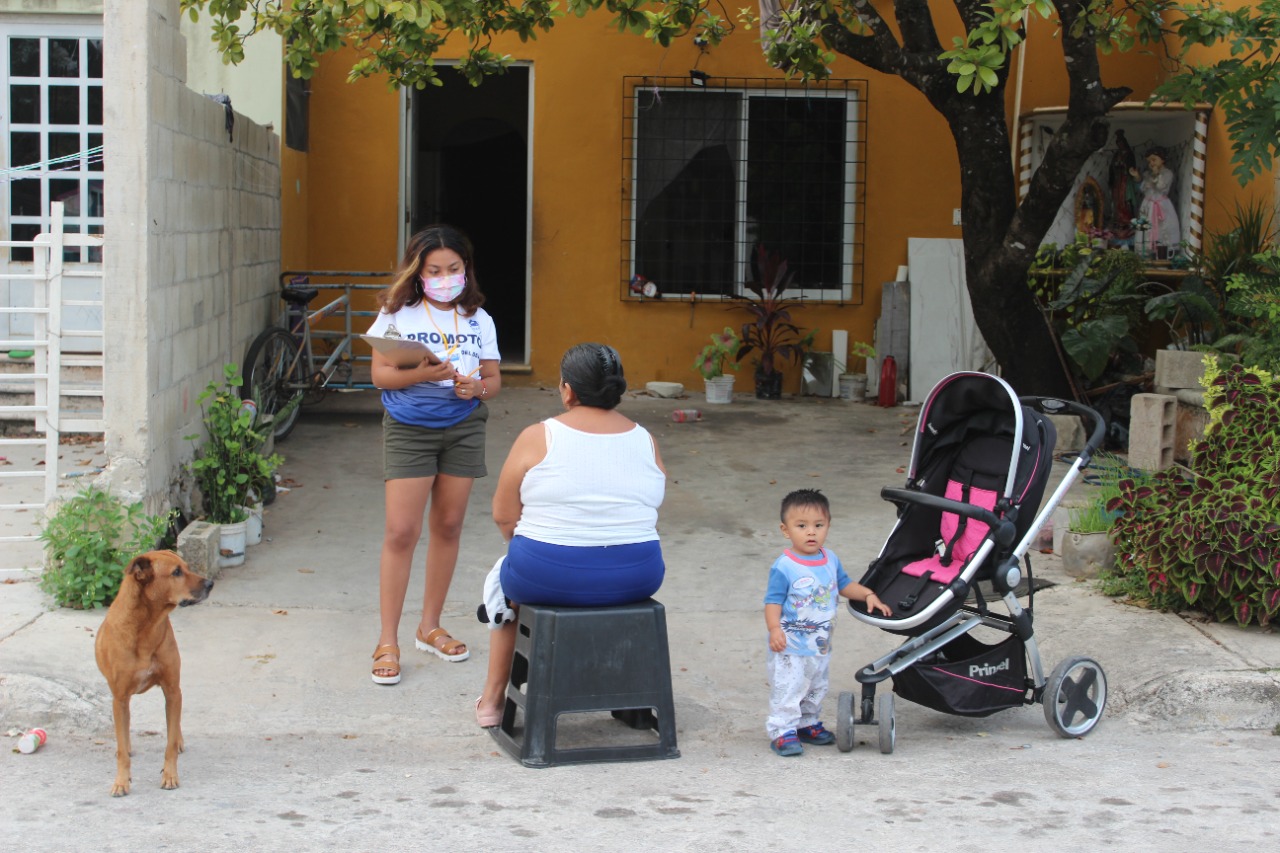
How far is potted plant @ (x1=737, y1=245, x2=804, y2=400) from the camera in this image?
12328mm

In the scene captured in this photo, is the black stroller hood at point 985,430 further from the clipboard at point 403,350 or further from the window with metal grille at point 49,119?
the window with metal grille at point 49,119

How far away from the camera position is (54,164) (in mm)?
10688

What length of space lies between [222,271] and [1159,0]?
6.08 metres

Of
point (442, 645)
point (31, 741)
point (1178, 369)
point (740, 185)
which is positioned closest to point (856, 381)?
point (740, 185)

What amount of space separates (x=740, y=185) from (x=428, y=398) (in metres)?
7.76

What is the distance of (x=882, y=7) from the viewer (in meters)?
12.3

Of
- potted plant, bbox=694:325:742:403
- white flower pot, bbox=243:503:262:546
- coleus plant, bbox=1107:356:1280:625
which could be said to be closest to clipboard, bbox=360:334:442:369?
white flower pot, bbox=243:503:262:546

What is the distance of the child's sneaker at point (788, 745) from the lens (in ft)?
15.5

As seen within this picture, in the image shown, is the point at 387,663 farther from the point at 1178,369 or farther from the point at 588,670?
the point at 1178,369

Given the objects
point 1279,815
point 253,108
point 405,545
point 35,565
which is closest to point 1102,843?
point 1279,815

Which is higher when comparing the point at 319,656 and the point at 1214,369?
the point at 1214,369

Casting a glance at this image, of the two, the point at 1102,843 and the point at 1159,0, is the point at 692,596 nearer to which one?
the point at 1102,843

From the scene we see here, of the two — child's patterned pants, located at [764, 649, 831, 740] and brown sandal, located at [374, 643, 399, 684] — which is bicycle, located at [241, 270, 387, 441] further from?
child's patterned pants, located at [764, 649, 831, 740]

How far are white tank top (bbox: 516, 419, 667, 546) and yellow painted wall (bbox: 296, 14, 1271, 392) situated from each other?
8095mm
